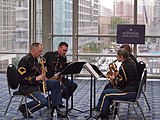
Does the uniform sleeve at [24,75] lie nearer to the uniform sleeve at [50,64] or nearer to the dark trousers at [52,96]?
the dark trousers at [52,96]

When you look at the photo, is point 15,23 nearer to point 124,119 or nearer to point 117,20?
point 117,20

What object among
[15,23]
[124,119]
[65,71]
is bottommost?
[124,119]

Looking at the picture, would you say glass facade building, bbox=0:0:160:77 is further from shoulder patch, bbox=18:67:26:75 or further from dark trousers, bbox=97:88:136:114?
shoulder patch, bbox=18:67:26:75

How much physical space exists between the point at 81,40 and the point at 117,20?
1.18 m

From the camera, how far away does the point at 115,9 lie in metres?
10.2

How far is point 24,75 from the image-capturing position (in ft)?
17.6

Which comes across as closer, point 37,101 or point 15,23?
point 37,101

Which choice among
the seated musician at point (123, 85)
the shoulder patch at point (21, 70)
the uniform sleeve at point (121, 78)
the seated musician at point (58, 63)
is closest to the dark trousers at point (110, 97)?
the seated musician at point (123, 85)

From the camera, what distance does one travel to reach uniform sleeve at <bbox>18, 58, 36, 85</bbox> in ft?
17.4

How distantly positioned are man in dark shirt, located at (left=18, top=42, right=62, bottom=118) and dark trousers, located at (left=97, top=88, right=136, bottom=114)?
2.35 feet

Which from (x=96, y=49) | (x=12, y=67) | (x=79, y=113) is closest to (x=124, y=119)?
A: (x=79, y=113)

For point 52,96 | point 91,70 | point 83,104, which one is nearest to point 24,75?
point 52,96

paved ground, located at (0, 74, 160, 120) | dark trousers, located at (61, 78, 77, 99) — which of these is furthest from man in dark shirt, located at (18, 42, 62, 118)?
dark trousers, located at (61, 78, 77, 99)

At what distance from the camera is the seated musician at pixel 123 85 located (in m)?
5.12
